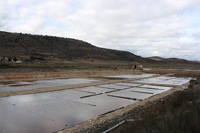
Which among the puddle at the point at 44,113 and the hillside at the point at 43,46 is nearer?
the puddle at the point at 44,113

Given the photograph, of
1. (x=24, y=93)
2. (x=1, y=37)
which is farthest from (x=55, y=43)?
(x=24, y=93)

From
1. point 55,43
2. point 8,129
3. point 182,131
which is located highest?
point 55,43

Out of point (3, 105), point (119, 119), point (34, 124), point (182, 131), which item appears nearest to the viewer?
point (182, 131)

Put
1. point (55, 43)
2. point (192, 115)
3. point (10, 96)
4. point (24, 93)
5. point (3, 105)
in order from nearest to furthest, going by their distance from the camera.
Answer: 1. point (192, 115)
2. point (3, 105)
3. point (10, 96)
4. point (24, 93)
5. point (55, 43)

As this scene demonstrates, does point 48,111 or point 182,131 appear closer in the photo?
point 182,131

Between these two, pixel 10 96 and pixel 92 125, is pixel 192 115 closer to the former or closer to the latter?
pixel 92 125

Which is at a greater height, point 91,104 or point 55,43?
point 55,43

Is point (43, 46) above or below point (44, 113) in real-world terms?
above

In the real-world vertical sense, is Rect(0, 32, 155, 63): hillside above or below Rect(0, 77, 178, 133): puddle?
above

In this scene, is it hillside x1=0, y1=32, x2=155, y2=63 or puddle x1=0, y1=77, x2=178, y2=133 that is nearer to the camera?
puddle x1=0, y1=77, x2=178, y2=133

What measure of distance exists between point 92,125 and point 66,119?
3.91 feet

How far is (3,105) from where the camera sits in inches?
312

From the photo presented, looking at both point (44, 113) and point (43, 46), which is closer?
point (44, 113)

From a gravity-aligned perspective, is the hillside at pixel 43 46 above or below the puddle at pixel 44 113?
above
